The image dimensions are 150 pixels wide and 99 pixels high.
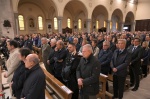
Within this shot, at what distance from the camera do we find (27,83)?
1964mm

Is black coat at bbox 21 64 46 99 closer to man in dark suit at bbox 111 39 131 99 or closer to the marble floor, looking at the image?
man in dark suit at bbox 111 39 131 99

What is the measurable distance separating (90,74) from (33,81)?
1048mm

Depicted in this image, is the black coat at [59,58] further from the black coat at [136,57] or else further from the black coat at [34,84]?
the black coat at [136,57]

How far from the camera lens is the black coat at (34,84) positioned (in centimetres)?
189

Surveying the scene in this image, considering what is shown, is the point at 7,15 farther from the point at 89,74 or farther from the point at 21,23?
the point at 89,74

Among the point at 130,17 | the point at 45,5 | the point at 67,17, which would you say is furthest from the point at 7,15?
the point at 130,17

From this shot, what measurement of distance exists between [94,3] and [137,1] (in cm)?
1243

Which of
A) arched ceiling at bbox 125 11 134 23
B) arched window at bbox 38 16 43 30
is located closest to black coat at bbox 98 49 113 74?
arched window at bbox 38 16 43 30

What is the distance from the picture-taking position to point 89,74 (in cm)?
237

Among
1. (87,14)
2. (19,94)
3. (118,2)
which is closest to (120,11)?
(118,2)

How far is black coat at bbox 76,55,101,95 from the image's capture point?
2295 mm

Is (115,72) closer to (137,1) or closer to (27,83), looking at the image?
(27,83)

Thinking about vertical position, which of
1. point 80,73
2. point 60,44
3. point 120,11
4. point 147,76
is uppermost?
point 120,11

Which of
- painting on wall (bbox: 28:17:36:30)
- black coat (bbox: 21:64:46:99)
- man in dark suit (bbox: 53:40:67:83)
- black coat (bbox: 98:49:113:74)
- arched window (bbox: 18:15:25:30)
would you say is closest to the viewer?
black coat (bbox: 21:64:46:99)
